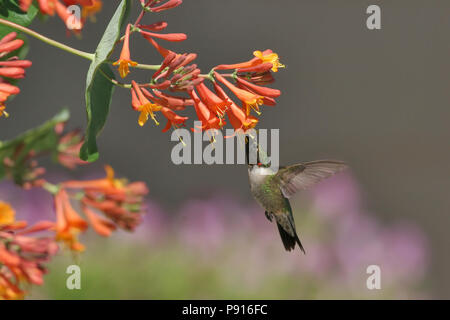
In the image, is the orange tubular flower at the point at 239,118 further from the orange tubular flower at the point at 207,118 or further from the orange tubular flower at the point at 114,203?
the orange tubular flower at the point at 114,203

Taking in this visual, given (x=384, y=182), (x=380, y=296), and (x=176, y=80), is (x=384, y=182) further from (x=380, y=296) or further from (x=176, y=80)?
(x=176, y=80)

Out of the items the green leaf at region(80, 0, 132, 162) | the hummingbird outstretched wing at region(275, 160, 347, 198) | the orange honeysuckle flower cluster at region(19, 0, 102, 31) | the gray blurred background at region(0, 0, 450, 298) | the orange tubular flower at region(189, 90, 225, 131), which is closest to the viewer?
the orange honeysuckle flower cluster at region(19, 0, 102, 31)

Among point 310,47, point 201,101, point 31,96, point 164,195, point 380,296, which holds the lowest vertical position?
point 380,296

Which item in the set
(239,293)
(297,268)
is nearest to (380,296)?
(297,268)

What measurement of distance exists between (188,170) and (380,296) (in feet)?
5.85

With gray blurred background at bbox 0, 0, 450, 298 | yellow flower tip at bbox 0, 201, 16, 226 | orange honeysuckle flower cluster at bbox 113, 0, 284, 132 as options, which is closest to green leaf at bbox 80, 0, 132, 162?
orange honeysuckle flower cluster at bbox 113, 0, 284, 132

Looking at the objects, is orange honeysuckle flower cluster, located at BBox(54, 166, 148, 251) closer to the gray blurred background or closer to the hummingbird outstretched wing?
the hummingbird outstretched wing

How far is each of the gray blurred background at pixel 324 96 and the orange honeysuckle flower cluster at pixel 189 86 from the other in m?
2.90

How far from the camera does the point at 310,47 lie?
4.58m

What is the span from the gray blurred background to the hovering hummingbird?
2434 mm

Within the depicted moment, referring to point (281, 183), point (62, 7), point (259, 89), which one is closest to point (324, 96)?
point (281, 183)

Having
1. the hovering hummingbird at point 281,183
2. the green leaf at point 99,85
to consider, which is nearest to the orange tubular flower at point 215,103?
the green leaf at point 99,85

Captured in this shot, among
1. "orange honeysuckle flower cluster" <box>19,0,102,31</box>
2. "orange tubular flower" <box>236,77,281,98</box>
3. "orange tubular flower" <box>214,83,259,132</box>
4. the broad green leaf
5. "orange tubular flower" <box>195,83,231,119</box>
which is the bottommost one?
the broad green leaf

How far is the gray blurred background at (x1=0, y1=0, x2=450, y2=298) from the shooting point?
412 centimetres
